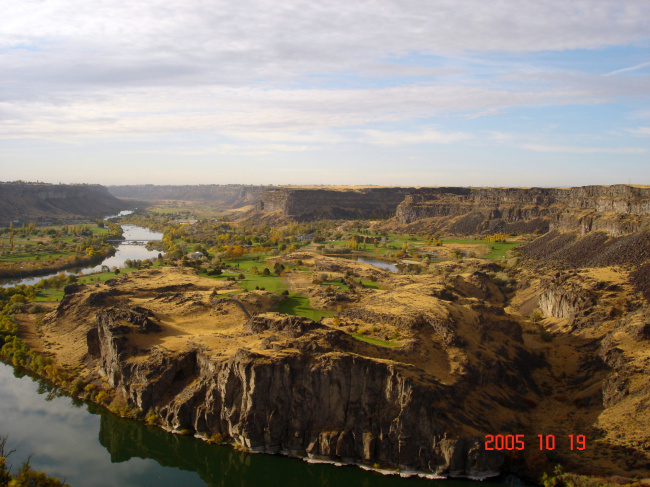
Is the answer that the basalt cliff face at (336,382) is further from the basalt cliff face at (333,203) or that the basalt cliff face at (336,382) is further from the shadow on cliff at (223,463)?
the basalt cliff face at (333,203)

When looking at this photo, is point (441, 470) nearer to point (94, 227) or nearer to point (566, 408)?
point (566, 408)

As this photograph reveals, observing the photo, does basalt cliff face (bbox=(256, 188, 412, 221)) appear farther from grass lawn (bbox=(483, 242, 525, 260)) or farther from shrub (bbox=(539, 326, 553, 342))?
shrub (bbox=(539, 326, 553, 342))

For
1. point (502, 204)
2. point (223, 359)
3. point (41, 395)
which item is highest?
point (502, 204)

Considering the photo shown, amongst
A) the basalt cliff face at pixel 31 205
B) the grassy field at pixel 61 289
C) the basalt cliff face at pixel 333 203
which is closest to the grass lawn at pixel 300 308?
the grassy field at pixel 61 289

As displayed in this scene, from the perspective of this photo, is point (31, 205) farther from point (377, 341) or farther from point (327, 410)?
point (327, 410)

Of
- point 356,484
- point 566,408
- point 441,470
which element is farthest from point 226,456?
point 566,408

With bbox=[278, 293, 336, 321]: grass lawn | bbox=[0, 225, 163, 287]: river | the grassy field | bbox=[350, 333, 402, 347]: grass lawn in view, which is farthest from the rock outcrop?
bbox=[0, 225, 163, 287]: river

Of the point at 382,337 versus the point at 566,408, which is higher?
the point at 382,337
